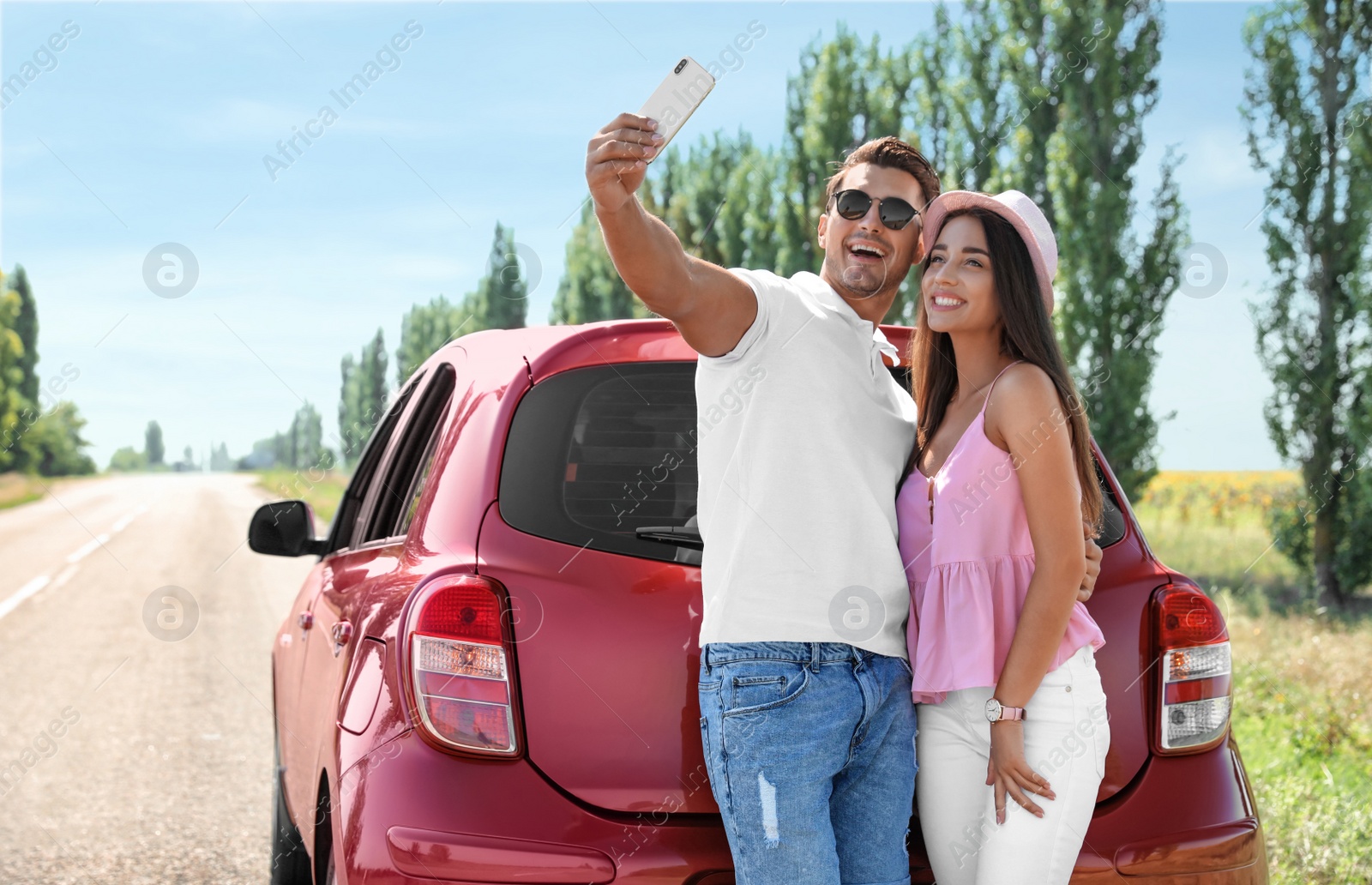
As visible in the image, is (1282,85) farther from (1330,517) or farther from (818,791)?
(818,791)

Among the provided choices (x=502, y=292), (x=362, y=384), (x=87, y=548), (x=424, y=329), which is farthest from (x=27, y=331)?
(x=87, y=548)

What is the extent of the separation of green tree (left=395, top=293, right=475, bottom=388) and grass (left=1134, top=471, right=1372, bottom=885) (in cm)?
4321

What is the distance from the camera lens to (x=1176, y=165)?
675 inches

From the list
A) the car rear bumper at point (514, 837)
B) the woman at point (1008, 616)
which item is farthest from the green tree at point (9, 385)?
the woman at point (1008, 616)

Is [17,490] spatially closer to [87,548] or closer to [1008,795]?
[87,548]

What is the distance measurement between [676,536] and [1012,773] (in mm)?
780

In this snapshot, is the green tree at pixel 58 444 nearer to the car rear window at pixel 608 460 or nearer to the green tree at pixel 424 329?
the green tree at pixel 424 329

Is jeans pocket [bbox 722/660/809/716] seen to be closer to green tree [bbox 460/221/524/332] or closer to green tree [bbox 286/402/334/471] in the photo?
green tree [bbox 460/221/524/332]

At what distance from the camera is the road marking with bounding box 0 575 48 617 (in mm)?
14331

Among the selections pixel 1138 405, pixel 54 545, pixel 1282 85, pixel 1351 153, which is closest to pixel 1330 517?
pixel 1138 405

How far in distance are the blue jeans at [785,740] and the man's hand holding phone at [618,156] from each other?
0.79m

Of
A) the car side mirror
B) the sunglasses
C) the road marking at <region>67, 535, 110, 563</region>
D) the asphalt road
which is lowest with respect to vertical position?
the road marking at <region>67, 535, 110, 563</region>

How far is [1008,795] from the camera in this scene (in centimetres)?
212

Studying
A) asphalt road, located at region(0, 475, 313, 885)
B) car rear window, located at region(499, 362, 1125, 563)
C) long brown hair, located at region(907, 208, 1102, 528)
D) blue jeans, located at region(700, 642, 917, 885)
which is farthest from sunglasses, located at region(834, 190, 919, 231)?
asphalt road, located at region(0, 475, 313, 885)
